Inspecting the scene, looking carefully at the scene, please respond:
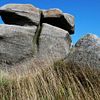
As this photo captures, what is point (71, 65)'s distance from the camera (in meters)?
7.94

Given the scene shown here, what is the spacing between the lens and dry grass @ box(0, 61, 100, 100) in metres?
6.23

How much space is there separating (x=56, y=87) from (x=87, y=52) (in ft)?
5.54

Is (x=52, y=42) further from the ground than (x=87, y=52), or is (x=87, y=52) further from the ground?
(x=87, y=52)

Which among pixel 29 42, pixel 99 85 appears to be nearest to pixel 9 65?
pixel 29 42

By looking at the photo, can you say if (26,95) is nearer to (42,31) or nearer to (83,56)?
(83,56)

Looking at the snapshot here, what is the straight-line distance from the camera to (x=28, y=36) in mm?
13875

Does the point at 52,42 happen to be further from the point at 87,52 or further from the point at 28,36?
the point at 87,52

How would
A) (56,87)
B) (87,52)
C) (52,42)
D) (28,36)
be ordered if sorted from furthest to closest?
1. (28,36)
2. (52,42)
3. (87,52)
4. (56,87)

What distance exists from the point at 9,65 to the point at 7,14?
2.69m

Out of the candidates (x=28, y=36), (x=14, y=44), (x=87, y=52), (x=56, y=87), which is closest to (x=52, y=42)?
(x=28, y=36)

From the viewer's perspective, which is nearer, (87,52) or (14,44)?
(87,52)

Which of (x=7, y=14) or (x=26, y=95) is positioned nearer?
(x=26, y=95)

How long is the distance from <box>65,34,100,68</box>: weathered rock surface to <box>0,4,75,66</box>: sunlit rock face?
4664mm

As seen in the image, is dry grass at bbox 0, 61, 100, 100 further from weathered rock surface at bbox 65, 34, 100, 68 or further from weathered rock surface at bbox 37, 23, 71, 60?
weathered rock surface at bbox 37, 23, 71, 60
